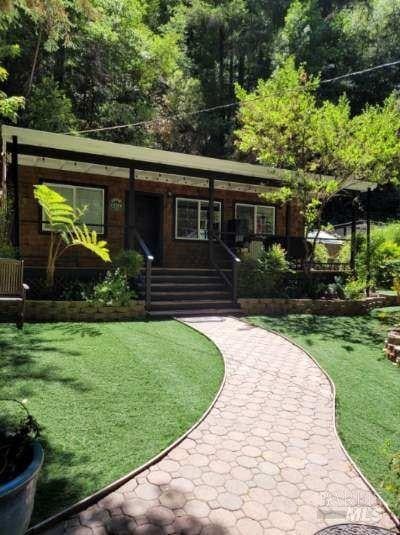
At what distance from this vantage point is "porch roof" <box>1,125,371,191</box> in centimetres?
903

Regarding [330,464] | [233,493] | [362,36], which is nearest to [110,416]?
[233,493]

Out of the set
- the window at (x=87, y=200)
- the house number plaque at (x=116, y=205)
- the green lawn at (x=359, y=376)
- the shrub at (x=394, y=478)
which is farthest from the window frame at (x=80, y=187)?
the shrub at (x=394, y=478)

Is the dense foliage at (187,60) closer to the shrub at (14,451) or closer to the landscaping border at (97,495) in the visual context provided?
the landscaping border at (97,495)

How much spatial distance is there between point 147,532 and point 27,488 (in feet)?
2.98

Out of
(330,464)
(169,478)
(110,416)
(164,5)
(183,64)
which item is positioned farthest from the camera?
(164,5)

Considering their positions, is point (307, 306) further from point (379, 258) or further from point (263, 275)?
point (379, 258)

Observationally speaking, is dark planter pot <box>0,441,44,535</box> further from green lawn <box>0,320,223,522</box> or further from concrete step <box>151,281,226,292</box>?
concrete step <box>151,281,226,292</box>

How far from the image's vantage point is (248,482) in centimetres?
325

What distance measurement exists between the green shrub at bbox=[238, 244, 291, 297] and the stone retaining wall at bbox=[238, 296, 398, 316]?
1.34 ft

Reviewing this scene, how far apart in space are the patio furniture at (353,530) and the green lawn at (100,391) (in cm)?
150

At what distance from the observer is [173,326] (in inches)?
317

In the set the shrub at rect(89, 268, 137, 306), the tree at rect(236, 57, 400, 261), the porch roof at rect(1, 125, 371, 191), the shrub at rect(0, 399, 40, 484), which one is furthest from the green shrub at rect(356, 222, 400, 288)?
the shrub at rect(0, 399, 40, 484)

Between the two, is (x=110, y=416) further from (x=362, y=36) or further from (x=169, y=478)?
(x=362, y=36)

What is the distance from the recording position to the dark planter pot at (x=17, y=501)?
6.77 feet
